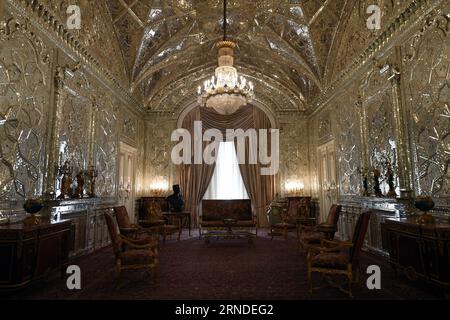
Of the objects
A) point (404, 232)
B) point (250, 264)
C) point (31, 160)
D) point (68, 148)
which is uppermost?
point (68, 148)

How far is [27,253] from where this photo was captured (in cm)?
341

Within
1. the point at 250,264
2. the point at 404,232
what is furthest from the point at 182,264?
the point at 404,232

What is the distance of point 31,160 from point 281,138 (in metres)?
8.27

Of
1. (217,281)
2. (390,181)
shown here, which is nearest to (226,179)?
(390,181)

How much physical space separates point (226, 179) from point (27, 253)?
304 inches

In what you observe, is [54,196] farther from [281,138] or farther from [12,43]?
[281,138]

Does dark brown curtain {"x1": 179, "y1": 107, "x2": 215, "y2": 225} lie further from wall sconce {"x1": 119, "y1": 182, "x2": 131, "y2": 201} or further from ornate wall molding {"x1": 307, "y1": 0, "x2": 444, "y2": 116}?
ornate wall molding {"x1": 307, "y1": 0, "x2": 444, "y2": 116}

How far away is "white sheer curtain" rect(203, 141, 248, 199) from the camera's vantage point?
1064 centimetres

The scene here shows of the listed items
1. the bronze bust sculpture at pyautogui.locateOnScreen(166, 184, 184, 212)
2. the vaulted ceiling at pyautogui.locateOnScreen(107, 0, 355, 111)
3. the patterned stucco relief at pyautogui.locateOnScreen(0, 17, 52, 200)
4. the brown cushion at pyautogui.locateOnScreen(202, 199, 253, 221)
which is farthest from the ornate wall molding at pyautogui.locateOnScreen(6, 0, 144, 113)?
the brown cushion at pyautogui.locateOnScreen(202, 199, 253, 221)

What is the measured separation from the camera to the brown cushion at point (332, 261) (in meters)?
3.58

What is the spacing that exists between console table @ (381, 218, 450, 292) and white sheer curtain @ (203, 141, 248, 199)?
666 centimetres

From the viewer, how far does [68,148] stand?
5.64m

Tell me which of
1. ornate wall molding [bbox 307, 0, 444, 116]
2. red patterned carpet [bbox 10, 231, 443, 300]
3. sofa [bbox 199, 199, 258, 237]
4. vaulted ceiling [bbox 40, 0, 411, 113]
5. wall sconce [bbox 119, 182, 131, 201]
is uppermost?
vaulted ceiling [bbox 40, 0, 411, 113]

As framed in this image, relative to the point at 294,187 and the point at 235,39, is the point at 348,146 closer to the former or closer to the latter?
the point at 294,187
